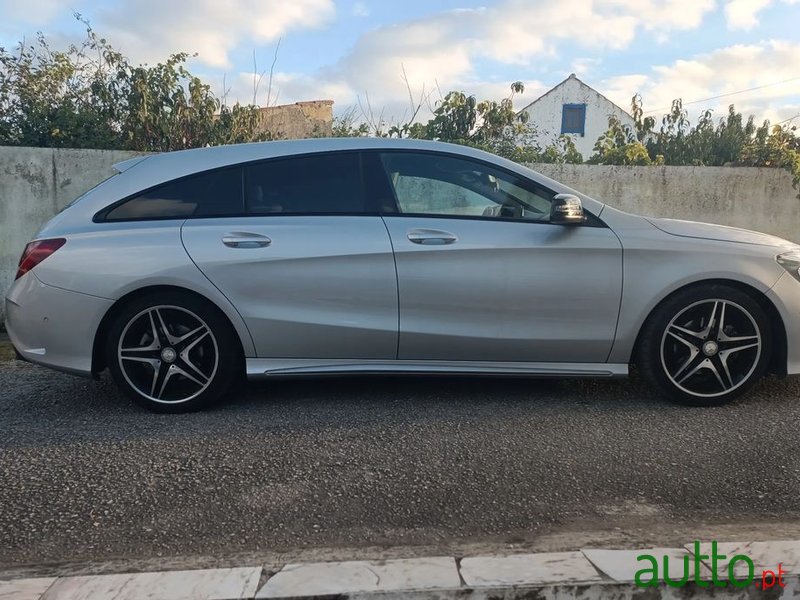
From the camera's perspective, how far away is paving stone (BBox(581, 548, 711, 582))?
203cm

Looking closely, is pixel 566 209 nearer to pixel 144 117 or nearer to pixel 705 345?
pixel 705 345

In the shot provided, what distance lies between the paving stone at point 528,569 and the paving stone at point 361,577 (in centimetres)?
6

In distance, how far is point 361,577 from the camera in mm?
2041

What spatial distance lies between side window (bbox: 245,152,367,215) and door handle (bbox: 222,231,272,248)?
185 mm

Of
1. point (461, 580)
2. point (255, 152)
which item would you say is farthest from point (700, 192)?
point (461, 580)

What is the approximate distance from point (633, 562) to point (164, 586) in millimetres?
1522

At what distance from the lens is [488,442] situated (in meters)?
3.29

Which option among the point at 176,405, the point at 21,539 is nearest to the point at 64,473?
the point at 21,539

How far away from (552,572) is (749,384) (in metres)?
2.34

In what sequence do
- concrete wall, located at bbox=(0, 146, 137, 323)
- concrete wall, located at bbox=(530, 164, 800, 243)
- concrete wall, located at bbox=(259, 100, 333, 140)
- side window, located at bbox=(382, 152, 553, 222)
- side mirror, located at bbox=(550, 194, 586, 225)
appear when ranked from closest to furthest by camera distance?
side mirror, located at bbox=(550, 194, 586, 225) < side window, located at bbox=(382, 152, 553, 222) < concrete wall, located at bbox=(0, 146, 137, 323) < concrete wall, located at bbox=(530, 164, 800, 243) < concrete wall, located at bbox=(259, 100, 333, 140)

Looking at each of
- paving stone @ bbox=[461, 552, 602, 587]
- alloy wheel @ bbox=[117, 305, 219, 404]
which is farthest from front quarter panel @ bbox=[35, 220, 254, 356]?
paving stone @ bbox=[461, 552, 602, 587]

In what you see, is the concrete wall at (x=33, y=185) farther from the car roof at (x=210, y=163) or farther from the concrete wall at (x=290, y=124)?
the car roof at (x=210, y=163)

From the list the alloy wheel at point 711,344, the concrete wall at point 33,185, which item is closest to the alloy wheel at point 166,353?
the alloy wheel at point 711,344

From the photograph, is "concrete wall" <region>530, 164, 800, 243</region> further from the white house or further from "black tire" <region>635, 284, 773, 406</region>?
the white house
